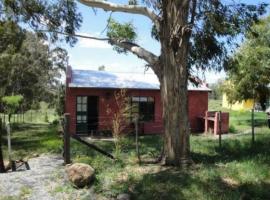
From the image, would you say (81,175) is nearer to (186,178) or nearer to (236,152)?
(186,178)

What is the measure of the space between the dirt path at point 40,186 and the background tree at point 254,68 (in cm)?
2050

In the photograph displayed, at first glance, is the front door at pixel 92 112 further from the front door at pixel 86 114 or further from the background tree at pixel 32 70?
the background tree at pixel 32 70

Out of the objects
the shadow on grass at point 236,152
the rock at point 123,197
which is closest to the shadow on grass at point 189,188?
the rock at point 123,197

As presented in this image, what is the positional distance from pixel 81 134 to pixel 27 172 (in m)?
13.3

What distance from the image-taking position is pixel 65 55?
46.2m

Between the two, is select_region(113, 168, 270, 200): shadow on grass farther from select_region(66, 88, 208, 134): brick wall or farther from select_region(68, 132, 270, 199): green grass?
select_region(66, 88, 208, 134): brick wall

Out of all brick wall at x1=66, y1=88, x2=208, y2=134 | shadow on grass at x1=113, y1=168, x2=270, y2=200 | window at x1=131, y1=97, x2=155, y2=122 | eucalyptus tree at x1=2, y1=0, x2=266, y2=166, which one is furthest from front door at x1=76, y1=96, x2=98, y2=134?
shadow on grass at x1=113, y1=168, x2=270, y2=200

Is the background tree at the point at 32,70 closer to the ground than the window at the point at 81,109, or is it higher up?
higher up

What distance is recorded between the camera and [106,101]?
81.5ft

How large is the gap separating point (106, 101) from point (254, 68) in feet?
37.1

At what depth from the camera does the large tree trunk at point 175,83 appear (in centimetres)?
1145

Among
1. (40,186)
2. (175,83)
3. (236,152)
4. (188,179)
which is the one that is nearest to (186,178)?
(188,179)

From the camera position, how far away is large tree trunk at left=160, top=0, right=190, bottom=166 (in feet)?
37.6

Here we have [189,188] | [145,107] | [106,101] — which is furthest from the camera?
[145,107]
